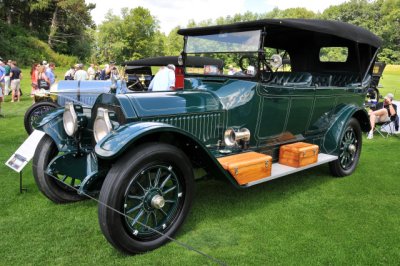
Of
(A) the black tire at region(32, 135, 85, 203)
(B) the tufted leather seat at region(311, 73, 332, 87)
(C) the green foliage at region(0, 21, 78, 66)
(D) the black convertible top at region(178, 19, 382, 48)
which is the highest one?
(C) the green foliage at region(0, 21, 78, 66)

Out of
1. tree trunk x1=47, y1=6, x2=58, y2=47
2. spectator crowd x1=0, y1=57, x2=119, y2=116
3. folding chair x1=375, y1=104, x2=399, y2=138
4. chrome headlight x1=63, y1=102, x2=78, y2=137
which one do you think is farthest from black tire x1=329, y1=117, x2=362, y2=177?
tree trunk x1=47, y1=6, x2=58, y2=47

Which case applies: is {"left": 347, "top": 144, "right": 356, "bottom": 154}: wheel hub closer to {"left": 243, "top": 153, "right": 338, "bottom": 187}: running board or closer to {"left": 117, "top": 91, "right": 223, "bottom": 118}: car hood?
{"left": 243, "top": 153, "right": 338, "bottom": 187}: running board

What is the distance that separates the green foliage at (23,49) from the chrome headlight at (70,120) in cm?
2902

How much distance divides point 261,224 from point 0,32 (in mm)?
34357

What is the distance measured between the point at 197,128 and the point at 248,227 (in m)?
1.14

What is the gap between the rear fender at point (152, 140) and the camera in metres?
2.60

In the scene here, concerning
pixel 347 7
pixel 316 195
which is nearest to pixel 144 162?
pixel 316 195

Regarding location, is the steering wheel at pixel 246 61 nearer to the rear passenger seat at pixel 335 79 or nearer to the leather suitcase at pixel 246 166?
the leather suitcase at pixel 246 166

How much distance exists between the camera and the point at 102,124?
3.14 m

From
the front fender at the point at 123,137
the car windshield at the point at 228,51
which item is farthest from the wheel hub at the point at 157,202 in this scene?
the car windshield at the point at 228,51

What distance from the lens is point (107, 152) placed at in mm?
2592

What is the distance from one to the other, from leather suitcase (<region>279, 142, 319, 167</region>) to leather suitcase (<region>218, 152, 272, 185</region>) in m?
0.68

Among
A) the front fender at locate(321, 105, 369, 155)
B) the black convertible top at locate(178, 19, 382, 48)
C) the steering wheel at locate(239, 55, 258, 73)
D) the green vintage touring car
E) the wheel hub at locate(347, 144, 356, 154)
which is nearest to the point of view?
the green vintage touring car

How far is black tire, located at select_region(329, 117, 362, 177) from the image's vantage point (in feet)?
16.5
